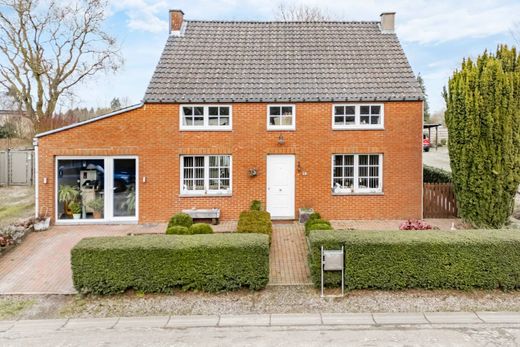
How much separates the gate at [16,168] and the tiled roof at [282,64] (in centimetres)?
1251

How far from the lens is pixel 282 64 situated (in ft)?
49.7

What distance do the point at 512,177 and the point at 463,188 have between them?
4.44 feet

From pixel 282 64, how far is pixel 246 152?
397 cm

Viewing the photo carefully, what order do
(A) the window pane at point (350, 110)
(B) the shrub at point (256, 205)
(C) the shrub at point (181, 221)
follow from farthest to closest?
(A) the window pane at point (350, 110) → (B) the shrub at point (256, 205) → (C) the shrub at point (181, 221)

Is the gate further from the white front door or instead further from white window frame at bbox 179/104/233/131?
the white front door

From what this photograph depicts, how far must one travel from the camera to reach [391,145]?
13867 millimetres

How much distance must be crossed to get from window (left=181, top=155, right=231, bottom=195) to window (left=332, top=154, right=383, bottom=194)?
392 cm

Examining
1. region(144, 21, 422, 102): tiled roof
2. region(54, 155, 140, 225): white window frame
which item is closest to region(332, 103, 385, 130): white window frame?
region(144, 21, 422, 102): tiled roof

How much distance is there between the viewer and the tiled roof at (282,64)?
13.9 m

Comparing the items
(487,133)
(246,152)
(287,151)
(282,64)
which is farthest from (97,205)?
(487,133)

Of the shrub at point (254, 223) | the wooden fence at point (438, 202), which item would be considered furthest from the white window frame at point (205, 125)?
the wooden fence at point (438, 202)

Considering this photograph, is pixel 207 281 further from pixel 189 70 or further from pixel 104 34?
pixel 104 34

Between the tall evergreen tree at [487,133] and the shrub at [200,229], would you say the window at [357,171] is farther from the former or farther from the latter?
the shrub at [200,229]

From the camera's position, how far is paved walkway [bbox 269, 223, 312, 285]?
338 inches
